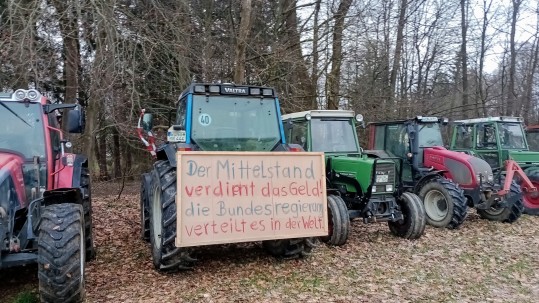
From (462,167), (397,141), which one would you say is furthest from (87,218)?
(462,167)

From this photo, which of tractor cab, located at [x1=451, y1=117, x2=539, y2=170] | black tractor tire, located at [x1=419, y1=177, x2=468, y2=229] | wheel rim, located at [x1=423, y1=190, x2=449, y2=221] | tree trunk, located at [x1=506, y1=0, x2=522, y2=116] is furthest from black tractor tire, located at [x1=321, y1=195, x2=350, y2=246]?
tree trunk, located at [x1=506, y1=0, x2=522, y2=116]

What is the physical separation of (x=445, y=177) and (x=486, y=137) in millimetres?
2512

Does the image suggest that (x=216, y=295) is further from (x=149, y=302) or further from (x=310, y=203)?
(x=310, y=203)

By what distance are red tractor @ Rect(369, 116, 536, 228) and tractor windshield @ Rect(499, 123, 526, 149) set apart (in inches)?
44.6

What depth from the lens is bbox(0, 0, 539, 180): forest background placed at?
28.5 ft

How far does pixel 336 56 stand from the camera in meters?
12.9

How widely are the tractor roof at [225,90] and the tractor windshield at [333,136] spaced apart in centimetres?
181

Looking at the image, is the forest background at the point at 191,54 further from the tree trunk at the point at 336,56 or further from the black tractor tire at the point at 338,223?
the black tractor tire at the point at 338,223

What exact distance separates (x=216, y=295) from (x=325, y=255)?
2083mm

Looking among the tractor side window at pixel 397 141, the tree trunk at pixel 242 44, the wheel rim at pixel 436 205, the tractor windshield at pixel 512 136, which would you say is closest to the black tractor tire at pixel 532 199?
the tractor windshield at pixel 512 136

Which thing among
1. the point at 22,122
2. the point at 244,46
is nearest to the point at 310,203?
the point at 22,122

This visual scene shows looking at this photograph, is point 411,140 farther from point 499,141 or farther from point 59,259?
point 59,259

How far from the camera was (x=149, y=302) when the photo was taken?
4.52 m

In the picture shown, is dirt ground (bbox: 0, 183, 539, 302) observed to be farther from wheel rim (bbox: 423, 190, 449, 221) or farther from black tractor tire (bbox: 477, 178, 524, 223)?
black tractor tire (bbox: 477, 178, 524, 223)
